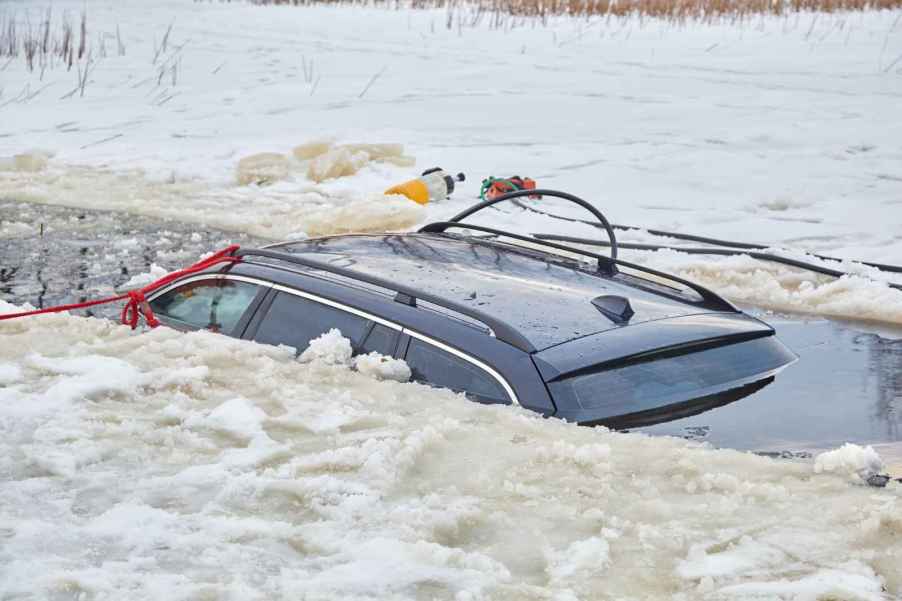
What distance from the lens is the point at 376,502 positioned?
16.1ft

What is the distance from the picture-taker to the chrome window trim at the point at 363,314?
16.4 ft

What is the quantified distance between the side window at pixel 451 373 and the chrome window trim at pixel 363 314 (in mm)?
17

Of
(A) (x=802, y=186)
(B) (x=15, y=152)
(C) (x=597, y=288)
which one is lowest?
(B) (x=15, y=152)

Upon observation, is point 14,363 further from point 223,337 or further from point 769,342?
point 769,342

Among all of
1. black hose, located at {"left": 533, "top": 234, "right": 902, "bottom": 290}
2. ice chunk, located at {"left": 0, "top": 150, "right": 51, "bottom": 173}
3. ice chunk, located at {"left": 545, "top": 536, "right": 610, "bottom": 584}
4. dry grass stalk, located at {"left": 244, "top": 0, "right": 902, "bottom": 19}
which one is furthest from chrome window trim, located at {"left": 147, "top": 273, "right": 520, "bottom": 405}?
dry grass stalk, located at {"left": 244, "top": 0, "right": 902, "bottom": 19}

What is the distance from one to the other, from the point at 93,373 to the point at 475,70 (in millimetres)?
16654

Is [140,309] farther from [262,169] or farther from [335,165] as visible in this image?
[262,169]

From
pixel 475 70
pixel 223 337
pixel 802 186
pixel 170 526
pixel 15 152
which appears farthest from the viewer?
pixel 475 70

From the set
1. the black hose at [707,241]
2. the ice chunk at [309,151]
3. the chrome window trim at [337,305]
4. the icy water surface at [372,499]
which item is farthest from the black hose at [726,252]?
the ice chunk at [309,151]

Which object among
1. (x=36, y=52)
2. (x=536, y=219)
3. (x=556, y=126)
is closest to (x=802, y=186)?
(x=536, y=219)

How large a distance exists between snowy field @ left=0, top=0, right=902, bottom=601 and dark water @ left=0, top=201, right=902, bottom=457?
25 cm

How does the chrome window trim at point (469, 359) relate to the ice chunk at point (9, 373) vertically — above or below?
above

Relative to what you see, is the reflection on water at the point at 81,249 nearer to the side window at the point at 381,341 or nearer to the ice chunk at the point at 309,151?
the ice chunk at the point at 309,151

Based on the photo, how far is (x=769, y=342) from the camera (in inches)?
230
